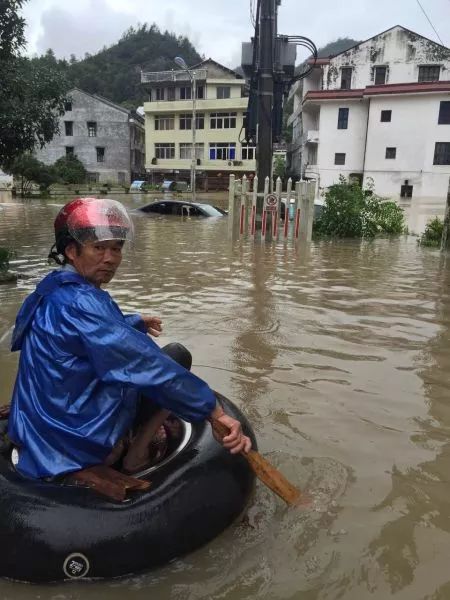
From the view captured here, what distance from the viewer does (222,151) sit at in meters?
45.7

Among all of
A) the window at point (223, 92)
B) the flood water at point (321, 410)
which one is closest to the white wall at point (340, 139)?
the window at point (223, 92)

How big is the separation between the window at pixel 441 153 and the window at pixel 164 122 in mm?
23356

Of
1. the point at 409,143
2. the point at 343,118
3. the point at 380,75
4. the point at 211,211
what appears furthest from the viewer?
the point at 380,75

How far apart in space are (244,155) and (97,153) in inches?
562

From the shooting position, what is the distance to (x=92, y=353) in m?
2.17

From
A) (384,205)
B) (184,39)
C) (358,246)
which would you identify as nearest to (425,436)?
(358,246)

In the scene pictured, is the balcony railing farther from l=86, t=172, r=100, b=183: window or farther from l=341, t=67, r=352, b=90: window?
l=341, t=67, r=352, b=90: window

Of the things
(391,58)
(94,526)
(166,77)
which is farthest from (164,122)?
(94,526)

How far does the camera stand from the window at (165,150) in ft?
156

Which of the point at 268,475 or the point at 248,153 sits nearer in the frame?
the point at 268,475

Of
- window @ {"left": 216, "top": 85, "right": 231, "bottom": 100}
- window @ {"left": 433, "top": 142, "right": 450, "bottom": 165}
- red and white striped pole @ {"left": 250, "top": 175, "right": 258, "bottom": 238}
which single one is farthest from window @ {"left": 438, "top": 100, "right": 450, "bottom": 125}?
red and white striped pole @ {"left": 250, "top": 175, "right": 258, "bottom": 238}

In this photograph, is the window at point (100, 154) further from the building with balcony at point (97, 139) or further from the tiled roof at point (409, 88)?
the tiled roof at point (409, 88)

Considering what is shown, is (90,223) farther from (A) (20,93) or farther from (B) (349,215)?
(B) (349,215)

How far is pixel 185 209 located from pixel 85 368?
62.4ft
